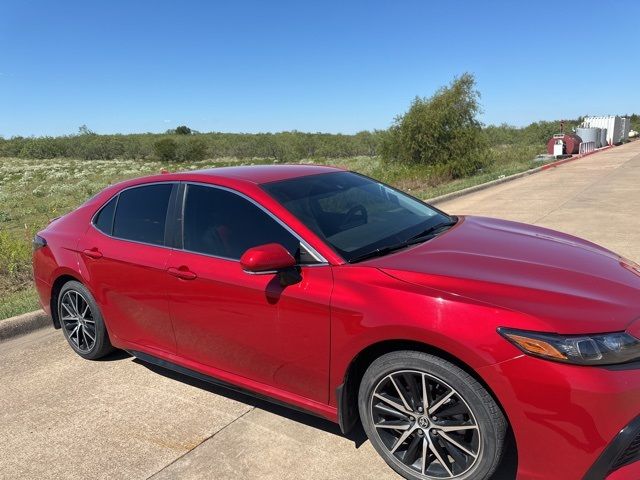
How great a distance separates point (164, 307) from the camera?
3582 mm

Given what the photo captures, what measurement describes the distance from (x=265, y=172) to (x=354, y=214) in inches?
29.9

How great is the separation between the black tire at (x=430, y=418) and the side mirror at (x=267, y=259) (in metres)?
0.71

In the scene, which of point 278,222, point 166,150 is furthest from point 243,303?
point 166,150

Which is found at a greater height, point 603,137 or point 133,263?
point 133,263

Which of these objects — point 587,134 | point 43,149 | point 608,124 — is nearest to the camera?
point 587,134

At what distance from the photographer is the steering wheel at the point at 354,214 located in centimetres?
342

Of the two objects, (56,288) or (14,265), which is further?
(14,265)

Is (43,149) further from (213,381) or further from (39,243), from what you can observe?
(213,381)

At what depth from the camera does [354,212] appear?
360 centimetres

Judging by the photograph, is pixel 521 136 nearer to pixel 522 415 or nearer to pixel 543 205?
pixel 543 205

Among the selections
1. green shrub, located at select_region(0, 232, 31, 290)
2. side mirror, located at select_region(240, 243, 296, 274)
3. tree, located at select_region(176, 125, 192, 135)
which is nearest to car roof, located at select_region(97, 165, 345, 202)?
side mirror, located at select_region(240, 243, 296, 274)

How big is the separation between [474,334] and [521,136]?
6130 cm

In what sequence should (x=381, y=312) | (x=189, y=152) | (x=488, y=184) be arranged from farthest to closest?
(x=189, y=152) < (x=488, y=184) < (x=381, y=312)

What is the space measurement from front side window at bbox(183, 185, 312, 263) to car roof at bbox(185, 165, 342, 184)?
0.17 m
